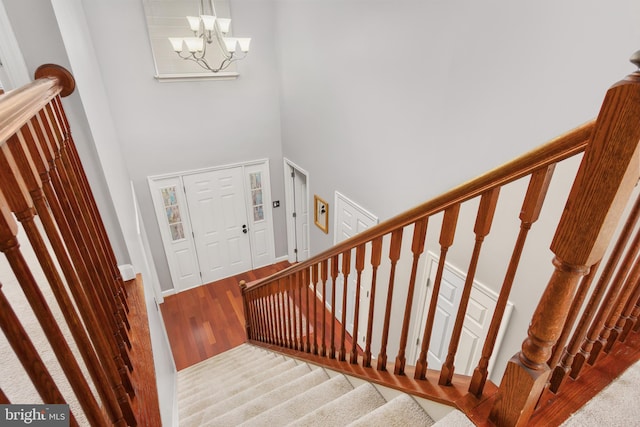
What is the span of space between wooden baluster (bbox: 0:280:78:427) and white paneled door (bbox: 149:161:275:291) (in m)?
4.51

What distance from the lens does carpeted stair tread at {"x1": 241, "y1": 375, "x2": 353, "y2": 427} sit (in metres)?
1.67

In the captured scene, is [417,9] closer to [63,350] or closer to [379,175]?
[379,175]

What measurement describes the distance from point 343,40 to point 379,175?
144 cm

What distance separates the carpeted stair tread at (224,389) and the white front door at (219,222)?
9.50 feet

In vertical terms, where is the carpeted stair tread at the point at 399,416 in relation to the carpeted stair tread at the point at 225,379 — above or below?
above

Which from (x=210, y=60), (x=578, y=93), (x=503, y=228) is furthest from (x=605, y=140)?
(x=210, y=60)

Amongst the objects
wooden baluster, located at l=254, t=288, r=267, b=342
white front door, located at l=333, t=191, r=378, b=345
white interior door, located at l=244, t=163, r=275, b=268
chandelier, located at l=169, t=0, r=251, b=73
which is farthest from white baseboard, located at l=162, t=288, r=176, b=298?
chandelier, located at l=169, t=0, r=251, b=73

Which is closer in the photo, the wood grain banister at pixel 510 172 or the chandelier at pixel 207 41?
the wood grain banister at pixel 510 172

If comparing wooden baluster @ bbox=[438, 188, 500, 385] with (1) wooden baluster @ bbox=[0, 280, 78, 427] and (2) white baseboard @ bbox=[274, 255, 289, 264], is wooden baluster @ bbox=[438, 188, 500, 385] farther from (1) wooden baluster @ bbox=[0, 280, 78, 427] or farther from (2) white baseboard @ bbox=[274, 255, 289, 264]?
(2) white baseboard @ bbox=[274, 255, 289, 264]

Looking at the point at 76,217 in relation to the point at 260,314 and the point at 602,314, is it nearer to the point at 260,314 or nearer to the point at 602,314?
the point at 602,314

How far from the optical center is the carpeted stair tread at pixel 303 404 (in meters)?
1.67

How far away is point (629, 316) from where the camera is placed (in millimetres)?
1072

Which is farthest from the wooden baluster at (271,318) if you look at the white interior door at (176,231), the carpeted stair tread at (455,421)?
the white interior door at (176,231)

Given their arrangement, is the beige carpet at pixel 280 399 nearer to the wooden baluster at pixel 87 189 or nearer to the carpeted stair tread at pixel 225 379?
the carpeted stair tread at pixel 225 379
